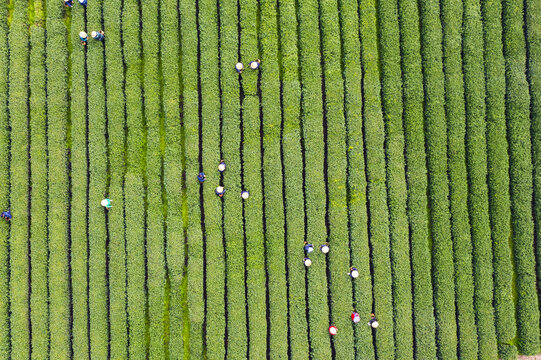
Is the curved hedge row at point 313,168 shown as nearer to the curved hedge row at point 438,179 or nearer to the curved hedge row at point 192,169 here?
the curved hedge row at point 192,169

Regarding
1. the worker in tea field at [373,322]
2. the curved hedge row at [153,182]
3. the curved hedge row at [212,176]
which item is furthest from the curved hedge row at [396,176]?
the curved hedge row at [153,182]

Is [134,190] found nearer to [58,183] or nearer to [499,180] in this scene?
[58,183]

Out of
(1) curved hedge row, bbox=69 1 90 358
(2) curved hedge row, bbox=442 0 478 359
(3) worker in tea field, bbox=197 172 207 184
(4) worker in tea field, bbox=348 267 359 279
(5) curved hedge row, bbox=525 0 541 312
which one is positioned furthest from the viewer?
(5) curved hedge row, bbox=525 0 541 312

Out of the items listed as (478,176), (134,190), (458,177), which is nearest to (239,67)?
(134,190)

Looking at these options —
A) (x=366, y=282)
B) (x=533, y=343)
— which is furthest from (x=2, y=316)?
(x=533, y=343)

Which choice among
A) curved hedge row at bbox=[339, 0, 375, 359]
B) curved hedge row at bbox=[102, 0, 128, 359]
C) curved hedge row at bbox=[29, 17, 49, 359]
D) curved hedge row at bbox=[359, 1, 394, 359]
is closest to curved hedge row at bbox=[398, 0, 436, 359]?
curved hedge row at bbox=[359, 1, 394, 359]

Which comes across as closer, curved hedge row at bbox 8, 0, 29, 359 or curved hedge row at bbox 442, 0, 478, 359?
curved hedge row at bbox 8, 0, 29, 359

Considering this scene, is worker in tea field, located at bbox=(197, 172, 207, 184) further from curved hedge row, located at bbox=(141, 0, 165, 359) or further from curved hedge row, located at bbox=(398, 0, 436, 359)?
curved hedge row, located at bbox=(398, 0, 436, 359)

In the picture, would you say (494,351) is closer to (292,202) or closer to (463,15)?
(292,202)
